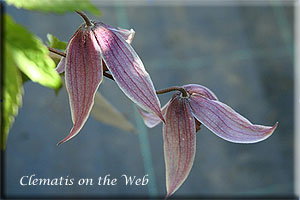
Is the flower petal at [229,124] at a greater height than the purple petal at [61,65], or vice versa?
the purple petal at [61,65]

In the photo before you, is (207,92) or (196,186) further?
(196,186)

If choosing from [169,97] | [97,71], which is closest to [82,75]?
[97,71]

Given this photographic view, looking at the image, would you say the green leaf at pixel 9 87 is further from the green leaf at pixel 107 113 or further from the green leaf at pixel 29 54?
the green leaf at pixel 107 113

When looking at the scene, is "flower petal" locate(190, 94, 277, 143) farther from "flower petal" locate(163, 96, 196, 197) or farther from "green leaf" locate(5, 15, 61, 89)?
"green leaf" locate(5, 15, 61, 89)

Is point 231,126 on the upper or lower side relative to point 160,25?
upper

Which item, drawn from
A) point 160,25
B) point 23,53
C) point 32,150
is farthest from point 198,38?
point 23,53

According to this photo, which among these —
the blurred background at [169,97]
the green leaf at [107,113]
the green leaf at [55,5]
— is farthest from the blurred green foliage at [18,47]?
the blurred background at [169,97]

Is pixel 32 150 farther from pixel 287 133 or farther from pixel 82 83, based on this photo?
pixel 82 83
